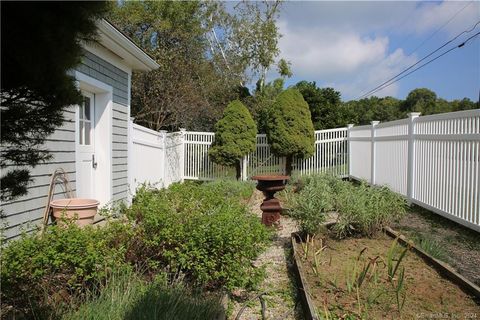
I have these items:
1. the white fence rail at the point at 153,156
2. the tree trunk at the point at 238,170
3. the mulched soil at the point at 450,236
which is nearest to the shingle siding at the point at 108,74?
the white fence rail at the point at 153,156

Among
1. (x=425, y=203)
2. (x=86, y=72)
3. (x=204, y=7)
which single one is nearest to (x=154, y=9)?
(x=204, y=7)

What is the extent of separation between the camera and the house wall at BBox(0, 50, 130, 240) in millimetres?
4523

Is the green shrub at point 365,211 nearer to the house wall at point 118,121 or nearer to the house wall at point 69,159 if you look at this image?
the house wall at point 69,159

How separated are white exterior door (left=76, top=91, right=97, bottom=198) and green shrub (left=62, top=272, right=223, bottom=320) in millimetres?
3548

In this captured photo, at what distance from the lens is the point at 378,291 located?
11.0 feet

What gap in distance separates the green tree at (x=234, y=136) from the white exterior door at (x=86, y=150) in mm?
5908

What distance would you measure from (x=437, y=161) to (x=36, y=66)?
6407 millimetres

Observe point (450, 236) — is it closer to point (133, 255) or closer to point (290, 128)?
point (133, 255)

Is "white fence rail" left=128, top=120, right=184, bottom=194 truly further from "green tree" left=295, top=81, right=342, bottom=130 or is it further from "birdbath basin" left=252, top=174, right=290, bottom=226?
"green tree" left=295, top=81, right=342, bottom=130

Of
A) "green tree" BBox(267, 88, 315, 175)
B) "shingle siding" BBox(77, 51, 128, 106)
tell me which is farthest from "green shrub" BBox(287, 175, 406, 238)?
"green tree" BBox(267, 88, 315, 175)

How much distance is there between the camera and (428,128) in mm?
6867

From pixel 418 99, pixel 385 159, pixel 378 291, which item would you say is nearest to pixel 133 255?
pixel 378 291

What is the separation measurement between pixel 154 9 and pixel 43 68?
15003 millimetres

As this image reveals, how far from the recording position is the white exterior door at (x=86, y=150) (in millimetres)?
6350
